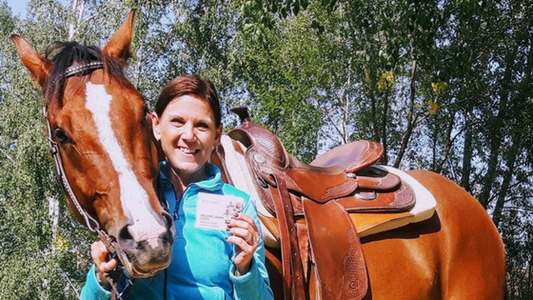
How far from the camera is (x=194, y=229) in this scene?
4.96 feet

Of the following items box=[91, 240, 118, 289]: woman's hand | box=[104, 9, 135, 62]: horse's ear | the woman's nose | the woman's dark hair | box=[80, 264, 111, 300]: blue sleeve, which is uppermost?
box=[104, 9, 135, 62]: horse's ear

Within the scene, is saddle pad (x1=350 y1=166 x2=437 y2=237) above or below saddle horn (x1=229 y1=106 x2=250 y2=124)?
below

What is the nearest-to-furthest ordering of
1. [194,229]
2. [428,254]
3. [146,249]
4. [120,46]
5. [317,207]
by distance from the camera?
1. [146,249]
2. [194,229]
3. [120,46]
4. [317,207]
5. [428,254]

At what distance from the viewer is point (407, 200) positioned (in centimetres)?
262

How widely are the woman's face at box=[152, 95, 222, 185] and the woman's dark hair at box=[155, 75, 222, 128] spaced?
0.05ft

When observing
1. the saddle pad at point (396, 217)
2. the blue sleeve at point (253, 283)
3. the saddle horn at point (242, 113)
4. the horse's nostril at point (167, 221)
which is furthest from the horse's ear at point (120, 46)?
the saddle pad at point (396, 217)

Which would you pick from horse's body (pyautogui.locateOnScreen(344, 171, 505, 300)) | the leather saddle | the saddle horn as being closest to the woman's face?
the leather saddle

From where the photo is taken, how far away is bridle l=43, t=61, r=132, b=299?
1.37 metres

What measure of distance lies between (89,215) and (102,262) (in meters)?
0.16

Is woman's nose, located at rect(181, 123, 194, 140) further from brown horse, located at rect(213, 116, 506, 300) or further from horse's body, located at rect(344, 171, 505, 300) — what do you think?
horse's body, located at rect(344, 171, 505, 300)

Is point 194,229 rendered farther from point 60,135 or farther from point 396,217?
point 396,217

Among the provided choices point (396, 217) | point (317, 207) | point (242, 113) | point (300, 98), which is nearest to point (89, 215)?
point (317, 207)

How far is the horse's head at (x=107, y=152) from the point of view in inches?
51.6

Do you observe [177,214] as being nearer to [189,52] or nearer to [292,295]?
[292,295]
